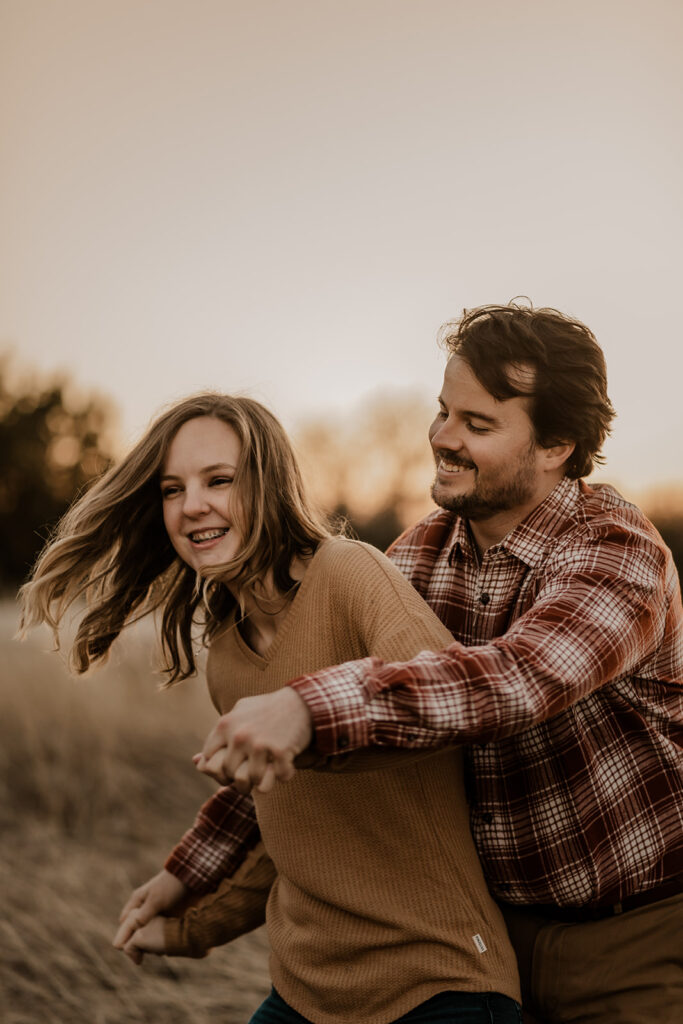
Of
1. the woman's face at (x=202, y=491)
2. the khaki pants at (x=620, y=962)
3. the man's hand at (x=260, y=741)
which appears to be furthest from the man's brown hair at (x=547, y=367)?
the man's hand at (x=260, y=741)

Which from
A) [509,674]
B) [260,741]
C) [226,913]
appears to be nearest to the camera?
[260,741]

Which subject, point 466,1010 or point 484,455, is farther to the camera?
point 484,455

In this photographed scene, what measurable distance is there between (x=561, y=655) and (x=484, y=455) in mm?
723

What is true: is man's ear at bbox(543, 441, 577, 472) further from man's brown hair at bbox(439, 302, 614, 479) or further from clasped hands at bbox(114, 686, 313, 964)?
clasped hands at bbox(114, 686, 313, 964)

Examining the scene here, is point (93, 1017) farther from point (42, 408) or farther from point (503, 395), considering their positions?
point (42, 408)

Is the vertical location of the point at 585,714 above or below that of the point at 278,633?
below

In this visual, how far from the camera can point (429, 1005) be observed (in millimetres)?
1902

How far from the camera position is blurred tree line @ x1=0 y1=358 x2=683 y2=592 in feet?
36.9

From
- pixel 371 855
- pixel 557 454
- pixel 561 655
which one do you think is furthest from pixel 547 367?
pixel 371 855

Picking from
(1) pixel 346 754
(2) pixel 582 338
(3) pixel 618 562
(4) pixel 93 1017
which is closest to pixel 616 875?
(3) pixel 618 562

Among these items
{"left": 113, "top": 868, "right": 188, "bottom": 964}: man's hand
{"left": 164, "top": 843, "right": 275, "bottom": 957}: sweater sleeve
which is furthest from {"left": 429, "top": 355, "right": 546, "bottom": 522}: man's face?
{"left": 113, "top": 868, "right": 188, "bottom": 964}: man's hand

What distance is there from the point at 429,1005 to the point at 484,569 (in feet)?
2.91

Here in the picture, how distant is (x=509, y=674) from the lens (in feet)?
5.10

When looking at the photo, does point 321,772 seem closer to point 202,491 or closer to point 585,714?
point 585,714
